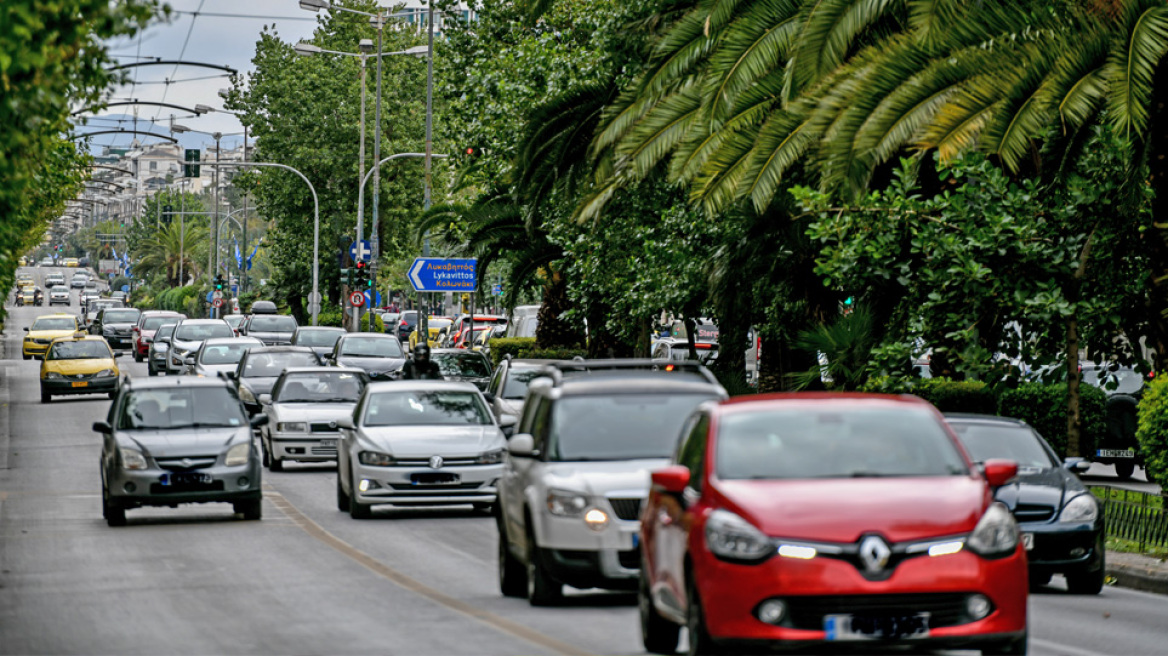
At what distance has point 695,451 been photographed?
1052 cm

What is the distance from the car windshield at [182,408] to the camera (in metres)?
22.9

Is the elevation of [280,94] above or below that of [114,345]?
above

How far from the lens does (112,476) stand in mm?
21766

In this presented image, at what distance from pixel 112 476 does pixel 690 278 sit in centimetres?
1152

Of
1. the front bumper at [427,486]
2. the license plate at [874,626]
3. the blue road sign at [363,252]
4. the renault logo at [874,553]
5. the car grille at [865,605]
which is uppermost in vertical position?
the blue road sign at [363,252]

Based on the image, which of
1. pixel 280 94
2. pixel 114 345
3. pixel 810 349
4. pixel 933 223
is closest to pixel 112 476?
pixel 810 349

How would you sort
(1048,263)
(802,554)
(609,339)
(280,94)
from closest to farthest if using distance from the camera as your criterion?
(802,554) → (1048,263) → (609,339) → (280,94)

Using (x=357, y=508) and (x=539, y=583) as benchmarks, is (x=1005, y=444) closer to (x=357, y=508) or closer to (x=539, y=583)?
(x=539, y=583)

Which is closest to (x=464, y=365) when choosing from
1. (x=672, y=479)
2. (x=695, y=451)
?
(x=695, y=451)

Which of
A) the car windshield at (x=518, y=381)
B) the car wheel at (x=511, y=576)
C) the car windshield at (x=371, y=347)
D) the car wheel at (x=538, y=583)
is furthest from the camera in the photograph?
the car windshield at (x=371, y=347)

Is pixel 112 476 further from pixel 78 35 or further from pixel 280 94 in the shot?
pixel 280 94

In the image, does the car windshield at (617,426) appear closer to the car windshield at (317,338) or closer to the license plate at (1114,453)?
the license plate at (1114,453)

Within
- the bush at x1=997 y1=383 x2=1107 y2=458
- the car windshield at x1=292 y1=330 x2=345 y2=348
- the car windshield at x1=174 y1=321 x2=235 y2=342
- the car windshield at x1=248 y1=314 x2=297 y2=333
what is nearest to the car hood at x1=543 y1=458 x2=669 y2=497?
the bush at x1=997 y1=383 x2=1107 y2=458

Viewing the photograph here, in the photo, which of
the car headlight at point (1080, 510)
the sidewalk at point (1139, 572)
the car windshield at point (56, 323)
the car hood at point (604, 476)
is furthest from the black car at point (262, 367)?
the car windshield at point (56, 323)
